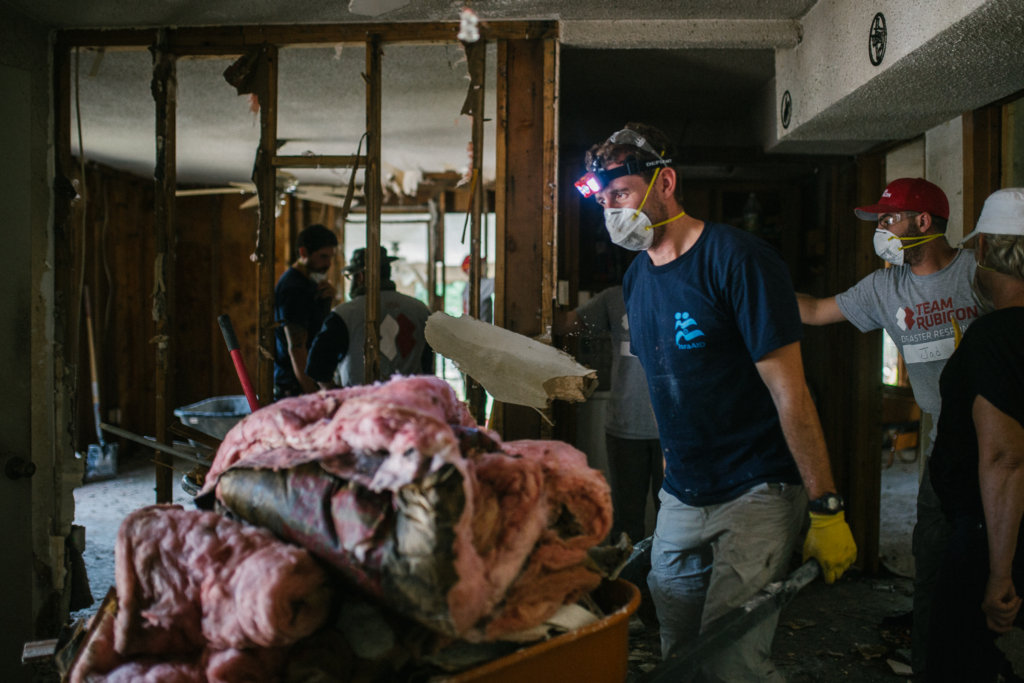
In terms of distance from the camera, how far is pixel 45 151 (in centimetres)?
270

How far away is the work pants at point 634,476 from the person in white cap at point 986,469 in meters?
1.42

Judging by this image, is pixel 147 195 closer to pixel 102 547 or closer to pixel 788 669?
pixel 102 547

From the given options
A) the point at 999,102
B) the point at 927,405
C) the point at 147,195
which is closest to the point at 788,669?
the point at 927,405

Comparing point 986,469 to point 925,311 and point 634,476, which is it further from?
point 634,476

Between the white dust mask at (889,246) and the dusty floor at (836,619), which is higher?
the white dust mask at (889,246)

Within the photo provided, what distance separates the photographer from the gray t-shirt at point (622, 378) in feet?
10.5

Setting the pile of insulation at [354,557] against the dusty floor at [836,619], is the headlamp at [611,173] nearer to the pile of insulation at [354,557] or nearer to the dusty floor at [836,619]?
the pile of insulation at [354,557]

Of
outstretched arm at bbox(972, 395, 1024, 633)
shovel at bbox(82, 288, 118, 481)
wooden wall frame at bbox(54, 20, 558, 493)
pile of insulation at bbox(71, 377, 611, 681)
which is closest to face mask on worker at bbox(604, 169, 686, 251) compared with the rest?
wooden wall frame at bbox(54, 20, 558, 493)

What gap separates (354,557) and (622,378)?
8.35 feet

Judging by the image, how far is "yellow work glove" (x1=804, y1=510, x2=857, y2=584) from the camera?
5.09 ft

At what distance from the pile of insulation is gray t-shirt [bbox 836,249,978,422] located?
1.96m

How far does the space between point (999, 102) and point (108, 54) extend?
3.84 m

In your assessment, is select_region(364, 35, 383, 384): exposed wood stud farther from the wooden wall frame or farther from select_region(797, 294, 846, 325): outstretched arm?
select_region(797, 294, 846, 325): outstretched arm

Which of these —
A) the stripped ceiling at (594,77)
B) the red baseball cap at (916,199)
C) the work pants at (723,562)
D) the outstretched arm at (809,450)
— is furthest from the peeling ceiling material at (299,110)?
the work pants at (723,562)
